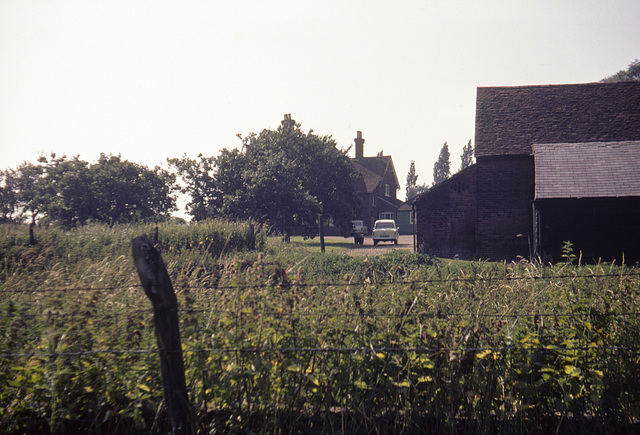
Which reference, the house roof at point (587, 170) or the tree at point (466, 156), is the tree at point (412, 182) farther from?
the house roof at point (587, 170)

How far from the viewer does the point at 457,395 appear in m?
2.89

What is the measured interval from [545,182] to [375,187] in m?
34.1

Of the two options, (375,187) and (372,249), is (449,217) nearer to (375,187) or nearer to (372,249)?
(372,249)

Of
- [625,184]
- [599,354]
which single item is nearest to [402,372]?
[599,354]

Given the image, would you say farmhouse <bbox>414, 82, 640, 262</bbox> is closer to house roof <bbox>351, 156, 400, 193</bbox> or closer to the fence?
the fence

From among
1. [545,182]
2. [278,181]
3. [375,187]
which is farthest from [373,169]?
[545,182]

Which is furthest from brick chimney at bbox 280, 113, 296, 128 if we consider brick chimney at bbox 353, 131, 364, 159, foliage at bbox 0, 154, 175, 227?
brick chimney at bbox 353, 131, 364, 159

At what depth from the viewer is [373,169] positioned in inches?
2147

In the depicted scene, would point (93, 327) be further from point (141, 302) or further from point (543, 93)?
point (543, 93)

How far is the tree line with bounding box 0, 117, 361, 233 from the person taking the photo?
2981 centimetres

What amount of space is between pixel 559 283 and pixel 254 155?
29.2 m

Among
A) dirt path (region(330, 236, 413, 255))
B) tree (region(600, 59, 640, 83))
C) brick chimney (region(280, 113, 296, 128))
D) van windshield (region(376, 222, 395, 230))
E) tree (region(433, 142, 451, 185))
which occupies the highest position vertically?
tree (region(600, 59, 640, 83))

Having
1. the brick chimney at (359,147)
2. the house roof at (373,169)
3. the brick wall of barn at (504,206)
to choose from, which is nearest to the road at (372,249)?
the brick wall of barn at (504,206)

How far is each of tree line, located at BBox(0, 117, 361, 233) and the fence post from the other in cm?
2611
